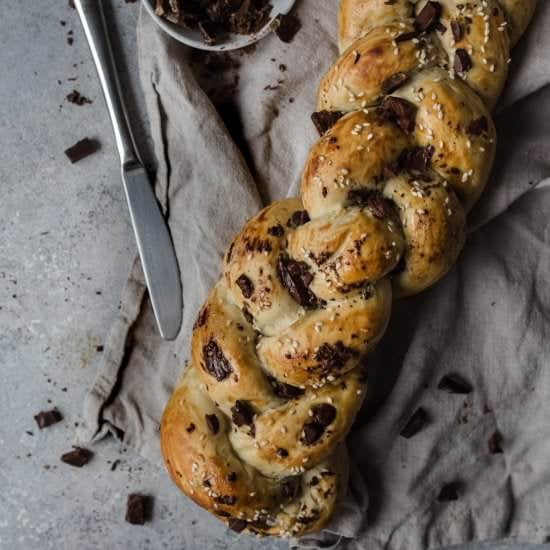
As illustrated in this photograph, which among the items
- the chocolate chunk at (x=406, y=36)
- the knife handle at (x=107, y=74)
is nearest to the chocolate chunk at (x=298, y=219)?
the chocolate chunk at (x=406, y=36)

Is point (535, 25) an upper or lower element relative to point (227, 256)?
upper

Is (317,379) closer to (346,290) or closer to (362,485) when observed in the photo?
(346,290)

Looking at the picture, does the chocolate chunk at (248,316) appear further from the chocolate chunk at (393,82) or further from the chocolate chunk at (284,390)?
the chocolate chunk at (393,82)

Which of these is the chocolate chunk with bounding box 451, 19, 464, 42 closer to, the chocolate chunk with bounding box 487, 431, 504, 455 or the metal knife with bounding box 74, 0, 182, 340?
the metal knife with bounding box 74, 0, 182, 340

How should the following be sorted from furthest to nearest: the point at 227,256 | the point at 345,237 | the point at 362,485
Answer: the point at 362,485 → the point at 227,256 → the point at 345,237

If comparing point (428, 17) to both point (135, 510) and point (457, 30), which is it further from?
point (135, 510)

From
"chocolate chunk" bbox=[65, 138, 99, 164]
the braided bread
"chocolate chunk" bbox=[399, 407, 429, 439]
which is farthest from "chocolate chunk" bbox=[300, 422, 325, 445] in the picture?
"chocolate chunk" bbox=[65, 138, 99, 164]

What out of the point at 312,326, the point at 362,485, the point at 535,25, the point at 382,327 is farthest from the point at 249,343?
the point at 535,25
